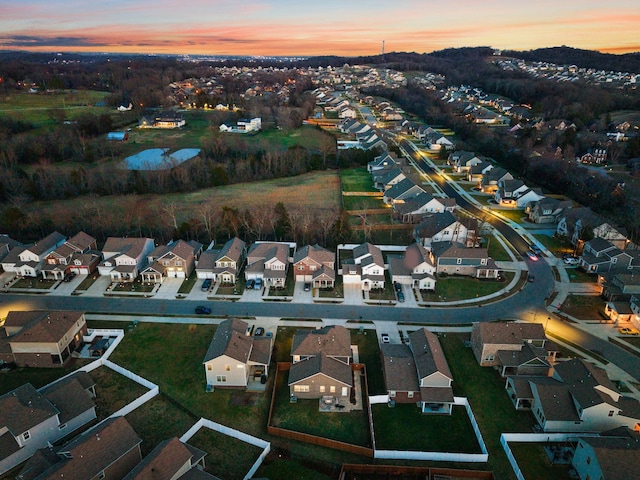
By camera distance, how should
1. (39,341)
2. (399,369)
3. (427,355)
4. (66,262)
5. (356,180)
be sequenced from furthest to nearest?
(356,180) → (66,262) → (39,341) → (427,355) → (399,369)

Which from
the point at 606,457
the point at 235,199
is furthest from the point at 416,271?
the point at 235,199

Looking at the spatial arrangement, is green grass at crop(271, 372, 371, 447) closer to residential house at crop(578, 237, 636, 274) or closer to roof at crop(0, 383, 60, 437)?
roof at crop(0, 383, 60, 437)

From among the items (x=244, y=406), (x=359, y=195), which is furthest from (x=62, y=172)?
(x=244, y=406)

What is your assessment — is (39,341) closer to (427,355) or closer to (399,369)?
(399,369)

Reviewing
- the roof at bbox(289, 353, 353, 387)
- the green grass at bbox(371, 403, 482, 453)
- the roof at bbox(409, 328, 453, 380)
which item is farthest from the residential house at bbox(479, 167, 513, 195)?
the roof at bbox(289, 353, 353, 387)

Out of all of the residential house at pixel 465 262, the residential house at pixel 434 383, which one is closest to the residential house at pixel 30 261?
the residential house at pixel 434 383
